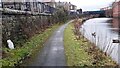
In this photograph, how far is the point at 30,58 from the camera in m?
13.7

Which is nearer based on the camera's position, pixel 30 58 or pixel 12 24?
pixel 30 58

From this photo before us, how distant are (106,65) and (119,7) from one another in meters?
87.9

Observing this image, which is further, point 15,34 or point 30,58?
point 15,34

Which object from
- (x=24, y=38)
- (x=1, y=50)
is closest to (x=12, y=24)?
(x=24, y=38)

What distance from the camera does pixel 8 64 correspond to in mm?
11727

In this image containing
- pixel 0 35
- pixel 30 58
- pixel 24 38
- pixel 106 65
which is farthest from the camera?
pixel 24 38

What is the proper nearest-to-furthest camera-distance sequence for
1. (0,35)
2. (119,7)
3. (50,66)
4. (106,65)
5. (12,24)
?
(50,66) → (106,65) → (0,35) → (12,24) → (119,7)

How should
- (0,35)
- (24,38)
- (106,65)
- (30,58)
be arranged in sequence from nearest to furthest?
1. (106,65)
2. (30,58)
3. (0,35)
4. (24,38)

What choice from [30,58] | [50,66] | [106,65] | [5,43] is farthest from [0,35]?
[106,65]

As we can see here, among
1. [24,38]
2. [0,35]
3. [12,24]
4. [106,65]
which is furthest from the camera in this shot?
[24,38]

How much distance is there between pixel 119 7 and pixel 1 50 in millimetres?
87014

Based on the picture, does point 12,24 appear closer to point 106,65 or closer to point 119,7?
point 106,65

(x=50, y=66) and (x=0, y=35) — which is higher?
(x=0, y=35)

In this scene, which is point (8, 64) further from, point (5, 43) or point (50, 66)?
point (5, 43)
